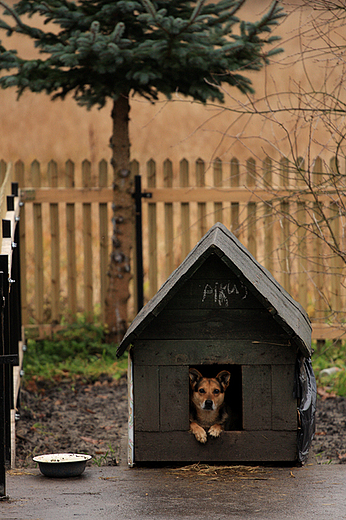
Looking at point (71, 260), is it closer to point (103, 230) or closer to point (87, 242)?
point (87, 242)

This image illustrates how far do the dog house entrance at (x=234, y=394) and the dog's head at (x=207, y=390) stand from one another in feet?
0.82

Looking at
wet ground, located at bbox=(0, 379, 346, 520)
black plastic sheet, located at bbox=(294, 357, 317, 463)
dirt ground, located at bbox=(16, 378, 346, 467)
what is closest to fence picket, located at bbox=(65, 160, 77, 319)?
dirt ground, located at bbox=(16, 378, 346, 467)

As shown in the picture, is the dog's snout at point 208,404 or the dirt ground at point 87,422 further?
the dirt ground at point 87,422

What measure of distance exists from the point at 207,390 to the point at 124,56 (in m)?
4.17

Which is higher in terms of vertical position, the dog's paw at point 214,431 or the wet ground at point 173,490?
the dog's paw at point 214,431

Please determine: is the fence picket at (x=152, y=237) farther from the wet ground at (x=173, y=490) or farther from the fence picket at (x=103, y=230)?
the wet ground at (x=173, y=490)

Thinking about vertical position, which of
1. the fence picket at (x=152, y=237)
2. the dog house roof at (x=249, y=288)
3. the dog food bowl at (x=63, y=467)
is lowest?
the dog food bowl at (x=63, y=467)

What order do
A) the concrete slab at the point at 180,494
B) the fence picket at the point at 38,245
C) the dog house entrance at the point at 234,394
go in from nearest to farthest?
the concrete slab at the point at 180,494 → the dog house entrance at the point at 234,394 → the fence picket at the point at 38,245

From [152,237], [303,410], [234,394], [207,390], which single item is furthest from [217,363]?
[152,237]

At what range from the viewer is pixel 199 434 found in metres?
3.87

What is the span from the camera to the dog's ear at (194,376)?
419cm

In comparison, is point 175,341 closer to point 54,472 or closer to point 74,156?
point 54,472

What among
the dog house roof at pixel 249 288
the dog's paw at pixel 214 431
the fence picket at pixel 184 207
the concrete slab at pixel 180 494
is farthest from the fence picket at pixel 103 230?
the dog's paw at pixel 214 431

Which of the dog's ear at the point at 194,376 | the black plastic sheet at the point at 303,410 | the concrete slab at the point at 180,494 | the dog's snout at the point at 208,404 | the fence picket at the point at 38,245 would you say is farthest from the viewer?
the fence picket at the point at 38,245
